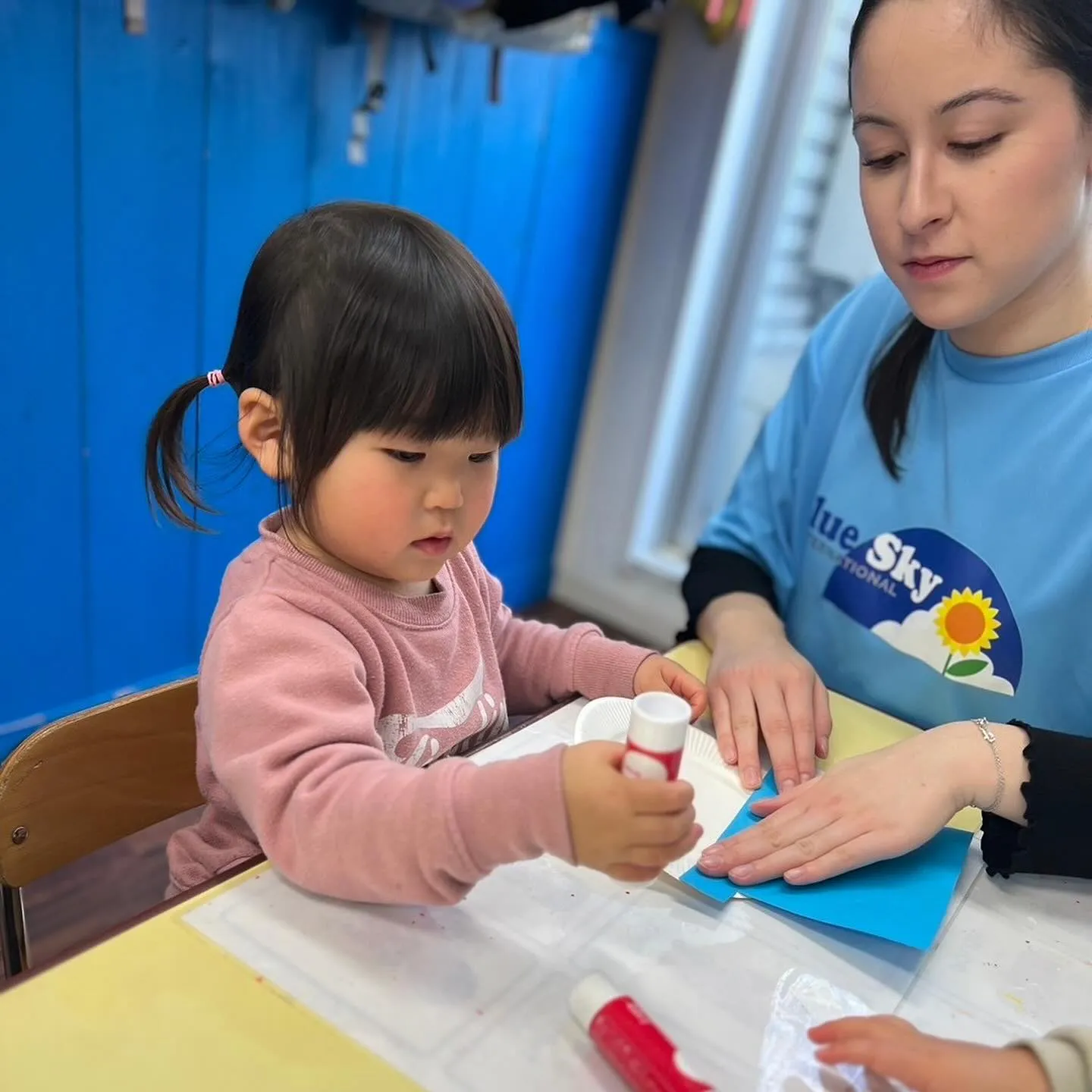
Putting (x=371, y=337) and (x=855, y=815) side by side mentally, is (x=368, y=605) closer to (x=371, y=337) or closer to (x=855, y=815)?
(x=371, y=337)

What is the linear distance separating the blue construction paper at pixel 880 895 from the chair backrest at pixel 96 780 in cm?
44

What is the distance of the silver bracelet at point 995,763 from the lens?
2.49ft

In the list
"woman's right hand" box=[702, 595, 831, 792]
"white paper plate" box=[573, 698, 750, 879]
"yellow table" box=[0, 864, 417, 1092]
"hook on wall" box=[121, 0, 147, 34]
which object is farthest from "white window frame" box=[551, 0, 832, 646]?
"yellow table" box=[0, 864, 417, 1092]

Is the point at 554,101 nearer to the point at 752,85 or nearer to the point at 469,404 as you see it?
the point at 752,85

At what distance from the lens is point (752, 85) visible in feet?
7.22

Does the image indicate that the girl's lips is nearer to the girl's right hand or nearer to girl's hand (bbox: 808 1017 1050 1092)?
the girl's right hand

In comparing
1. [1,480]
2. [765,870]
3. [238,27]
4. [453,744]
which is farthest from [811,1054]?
[238,27]

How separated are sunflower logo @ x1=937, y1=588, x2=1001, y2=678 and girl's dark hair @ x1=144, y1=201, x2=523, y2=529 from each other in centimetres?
48

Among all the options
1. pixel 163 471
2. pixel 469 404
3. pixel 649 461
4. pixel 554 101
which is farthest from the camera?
pixel 649 461

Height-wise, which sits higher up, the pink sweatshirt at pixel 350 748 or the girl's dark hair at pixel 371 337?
the girl's dark hair at pixel 371 337

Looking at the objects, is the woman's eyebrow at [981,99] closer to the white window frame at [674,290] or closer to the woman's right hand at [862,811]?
the woman's right hand at [862,811]


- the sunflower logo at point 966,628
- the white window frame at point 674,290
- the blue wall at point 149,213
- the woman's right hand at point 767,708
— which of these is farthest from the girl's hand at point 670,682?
the white window frame at point 674,290

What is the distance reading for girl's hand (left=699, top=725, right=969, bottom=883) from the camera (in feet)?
2.30

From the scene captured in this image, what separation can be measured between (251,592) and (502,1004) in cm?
31
